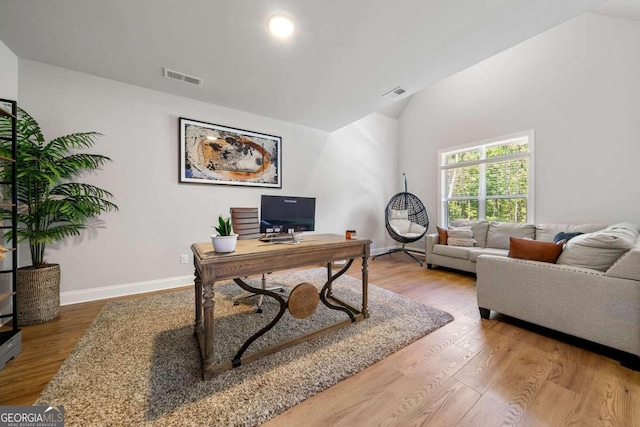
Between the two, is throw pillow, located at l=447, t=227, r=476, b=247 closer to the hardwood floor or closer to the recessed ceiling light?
the hardwood floor

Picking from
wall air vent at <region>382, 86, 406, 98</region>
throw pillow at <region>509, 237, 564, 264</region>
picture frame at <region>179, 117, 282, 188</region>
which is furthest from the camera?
picture frame at <region>179, 117, 282, 188</region>

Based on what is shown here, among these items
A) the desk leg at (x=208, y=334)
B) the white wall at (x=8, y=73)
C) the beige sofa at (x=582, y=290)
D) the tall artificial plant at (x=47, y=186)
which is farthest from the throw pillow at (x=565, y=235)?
the white wall at (x=8, y=73)

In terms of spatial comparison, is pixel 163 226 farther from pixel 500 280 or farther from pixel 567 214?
pixel 567 214

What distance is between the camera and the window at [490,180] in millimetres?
3760

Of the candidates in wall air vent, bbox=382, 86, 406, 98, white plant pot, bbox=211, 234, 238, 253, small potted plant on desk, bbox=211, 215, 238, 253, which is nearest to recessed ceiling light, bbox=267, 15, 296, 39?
wall air vent, bbox=382, 86, 406, 98

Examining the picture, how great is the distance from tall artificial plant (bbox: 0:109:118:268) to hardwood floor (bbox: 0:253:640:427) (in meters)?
0.84

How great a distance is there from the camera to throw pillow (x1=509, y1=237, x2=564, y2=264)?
6.13ft

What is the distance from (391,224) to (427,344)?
3.05m

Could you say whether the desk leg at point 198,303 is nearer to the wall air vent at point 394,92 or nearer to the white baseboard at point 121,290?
the white baseboard at point 121,290

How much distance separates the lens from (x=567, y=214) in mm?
3297

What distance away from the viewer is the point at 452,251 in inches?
141

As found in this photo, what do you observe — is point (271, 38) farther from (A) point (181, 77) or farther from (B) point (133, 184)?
(B) point (133, 184)

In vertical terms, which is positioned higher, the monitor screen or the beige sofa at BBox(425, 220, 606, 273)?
the monitor screen

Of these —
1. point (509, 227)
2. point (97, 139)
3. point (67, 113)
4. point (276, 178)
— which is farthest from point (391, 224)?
point (67, 113)
